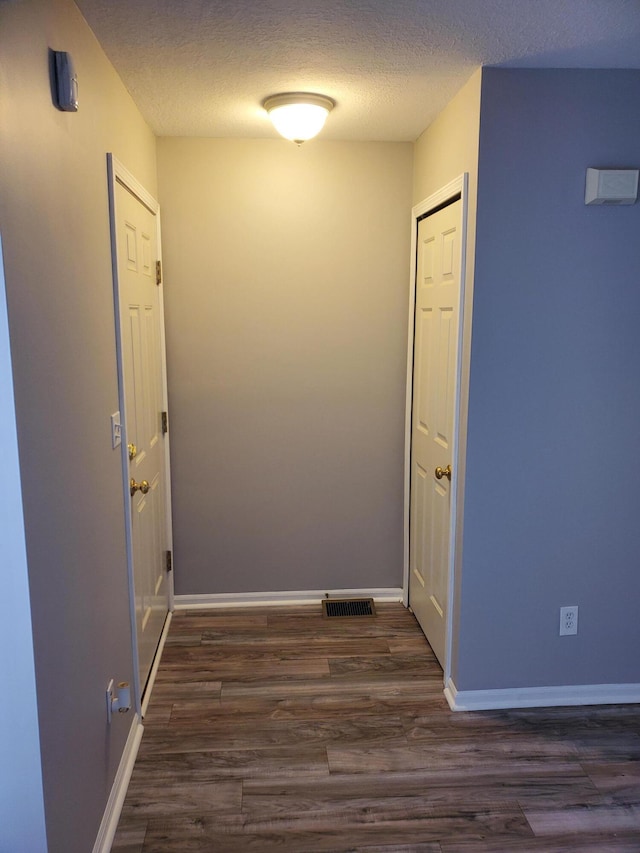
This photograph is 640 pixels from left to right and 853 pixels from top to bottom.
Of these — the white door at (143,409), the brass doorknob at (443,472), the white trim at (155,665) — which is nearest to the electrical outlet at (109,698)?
the white door at (143,409)

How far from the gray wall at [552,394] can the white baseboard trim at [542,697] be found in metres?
0.04

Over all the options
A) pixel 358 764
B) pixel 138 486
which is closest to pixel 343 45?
pixel 138 486

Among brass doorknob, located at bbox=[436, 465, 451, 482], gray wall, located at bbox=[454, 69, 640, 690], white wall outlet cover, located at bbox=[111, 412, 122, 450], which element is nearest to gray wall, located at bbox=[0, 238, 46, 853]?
white wall outlet cover, located at bbox=[111, 412, 122, 450]

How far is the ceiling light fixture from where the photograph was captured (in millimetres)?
2383

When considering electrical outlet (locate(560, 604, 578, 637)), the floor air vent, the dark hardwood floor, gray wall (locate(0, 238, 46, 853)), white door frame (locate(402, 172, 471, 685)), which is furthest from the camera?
the floor air vent

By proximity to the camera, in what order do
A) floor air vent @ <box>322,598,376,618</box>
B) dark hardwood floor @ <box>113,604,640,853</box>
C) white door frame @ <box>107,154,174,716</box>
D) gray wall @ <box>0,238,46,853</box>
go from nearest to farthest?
gray wall @ <box>0,238,46,853</box> → dark hardwood floor @ <box>113,604,640,853</box> → white door frame @ <box>107,154,174,716</box> → floor air vent @ <box>322,598,376,618</box>

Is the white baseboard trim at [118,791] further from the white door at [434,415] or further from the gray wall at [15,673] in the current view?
the white door at [434,415]

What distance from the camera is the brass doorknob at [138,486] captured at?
7.81 feet

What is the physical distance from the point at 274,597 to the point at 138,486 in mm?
1236

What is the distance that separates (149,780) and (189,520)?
4.45ft

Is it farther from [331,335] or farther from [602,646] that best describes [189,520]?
[602,646]

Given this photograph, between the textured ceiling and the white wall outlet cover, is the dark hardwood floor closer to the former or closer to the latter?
the white wall outlet cover

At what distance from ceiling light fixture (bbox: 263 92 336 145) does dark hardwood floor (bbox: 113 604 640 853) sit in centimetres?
228

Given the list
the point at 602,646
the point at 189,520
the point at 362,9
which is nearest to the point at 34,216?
the point at 362,9
